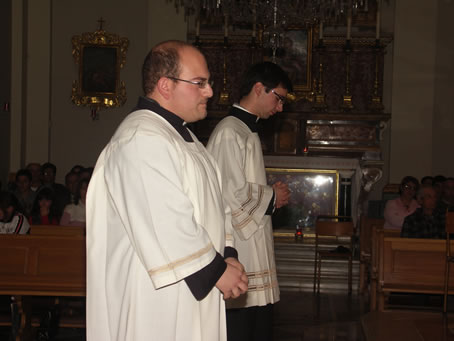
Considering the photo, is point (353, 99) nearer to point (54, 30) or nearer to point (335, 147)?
point (335, 147)

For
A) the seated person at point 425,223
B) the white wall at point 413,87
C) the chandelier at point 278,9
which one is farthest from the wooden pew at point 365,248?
the white wall at point 413,87

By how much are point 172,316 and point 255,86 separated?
2109mm

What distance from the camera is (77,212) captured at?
8.61 meters

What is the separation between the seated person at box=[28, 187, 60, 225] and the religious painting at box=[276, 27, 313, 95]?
18.1 ft

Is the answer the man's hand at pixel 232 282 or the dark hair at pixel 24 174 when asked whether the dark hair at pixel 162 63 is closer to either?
the man's hand at pixel 232 282

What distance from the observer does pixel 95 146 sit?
1351cm

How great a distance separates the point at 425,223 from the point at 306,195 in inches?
137

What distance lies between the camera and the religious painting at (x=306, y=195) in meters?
11.0

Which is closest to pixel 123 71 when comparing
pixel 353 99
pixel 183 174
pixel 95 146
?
pixel 95 146

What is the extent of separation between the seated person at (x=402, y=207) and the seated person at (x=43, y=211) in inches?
168

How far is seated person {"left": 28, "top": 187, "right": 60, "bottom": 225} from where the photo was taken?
854 centimetres

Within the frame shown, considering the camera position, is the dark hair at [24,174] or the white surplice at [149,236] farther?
the dark hair at [24,174]

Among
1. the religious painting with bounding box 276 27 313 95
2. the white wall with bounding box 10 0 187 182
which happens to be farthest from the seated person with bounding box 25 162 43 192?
the religious painting with bounding box 276 27 313 95

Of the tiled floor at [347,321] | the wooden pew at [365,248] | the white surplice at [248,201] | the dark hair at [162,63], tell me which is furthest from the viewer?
the wooden pew at [365,248]
